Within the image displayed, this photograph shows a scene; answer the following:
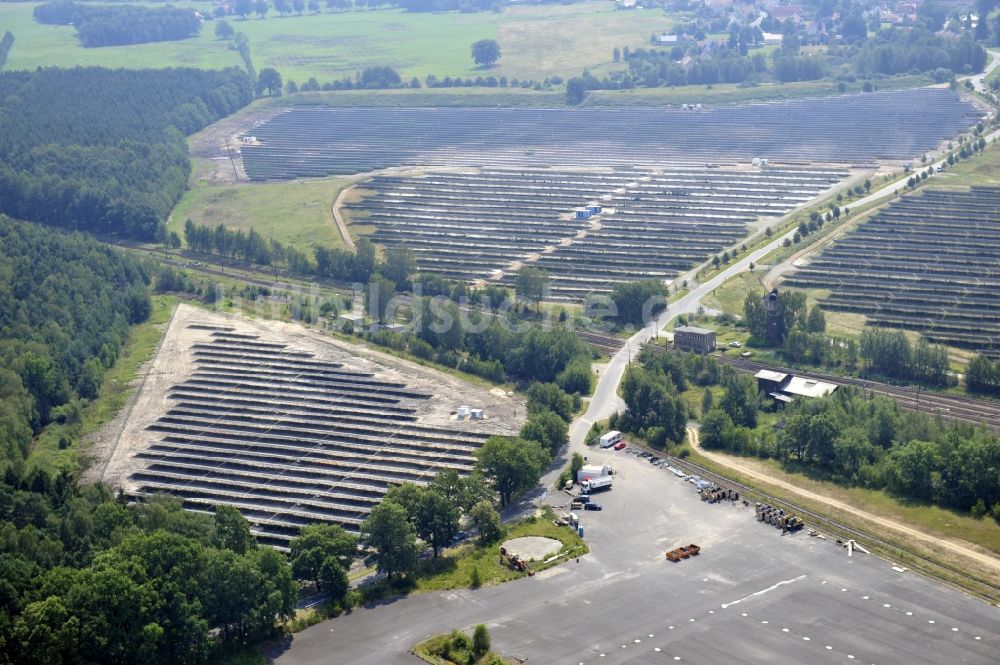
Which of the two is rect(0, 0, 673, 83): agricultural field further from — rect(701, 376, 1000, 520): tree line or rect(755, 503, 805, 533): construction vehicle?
rect(755, 503, 805, 533): construction vehicle

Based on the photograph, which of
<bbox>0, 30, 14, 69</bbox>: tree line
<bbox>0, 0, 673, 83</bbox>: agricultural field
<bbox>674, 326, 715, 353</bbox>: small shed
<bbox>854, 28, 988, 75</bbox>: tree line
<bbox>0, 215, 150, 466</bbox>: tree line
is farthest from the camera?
<bbox>0, 30, 14, 69</bbox>: tree line

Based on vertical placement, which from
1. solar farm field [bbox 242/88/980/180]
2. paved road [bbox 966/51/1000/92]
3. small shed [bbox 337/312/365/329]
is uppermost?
paved road [bbox 966/51/1000/92]

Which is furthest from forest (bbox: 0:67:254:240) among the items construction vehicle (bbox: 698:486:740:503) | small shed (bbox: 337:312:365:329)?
construction vehicle (bbox: 698:486:740:503)

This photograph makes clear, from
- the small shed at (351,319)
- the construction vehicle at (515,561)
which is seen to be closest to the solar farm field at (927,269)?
the small shed at (351,319)

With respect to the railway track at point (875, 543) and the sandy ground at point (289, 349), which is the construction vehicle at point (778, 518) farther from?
the sandy ground at point (289, 349)

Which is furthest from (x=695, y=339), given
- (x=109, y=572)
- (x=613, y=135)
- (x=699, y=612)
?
(x=613, y=135)

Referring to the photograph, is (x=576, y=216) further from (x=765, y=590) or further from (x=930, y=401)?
(x=765, y=590)

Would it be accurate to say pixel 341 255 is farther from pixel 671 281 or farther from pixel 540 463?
pixel 540 463
